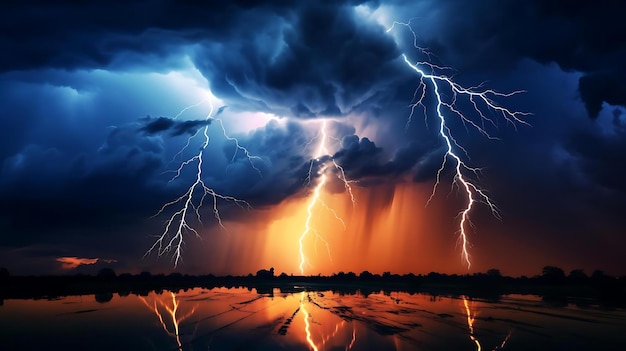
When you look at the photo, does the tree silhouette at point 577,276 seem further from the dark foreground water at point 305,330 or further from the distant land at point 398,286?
the dark foreground water at point 305,330

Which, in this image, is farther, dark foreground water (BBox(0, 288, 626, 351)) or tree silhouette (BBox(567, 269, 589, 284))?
tree silhouette (BBox(567, 269, 589, 284))

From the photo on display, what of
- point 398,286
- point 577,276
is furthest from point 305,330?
point 577,276

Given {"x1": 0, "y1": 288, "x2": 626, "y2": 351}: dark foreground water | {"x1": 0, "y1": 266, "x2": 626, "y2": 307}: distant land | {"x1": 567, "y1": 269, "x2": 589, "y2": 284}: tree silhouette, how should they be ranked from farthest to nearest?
{"x1": 567, "y1": 269, "x2": 589, "y2": 284}: tree silhouette < {"x1": 0, "y1": 266, "x2": 626, "y2": 307}: distant land < {"x1": 0, "y1": 288, "x2": 626, "y2": 351}: dark foreground water

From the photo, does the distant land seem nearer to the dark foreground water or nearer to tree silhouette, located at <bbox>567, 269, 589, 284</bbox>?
tree silhouette, located at <bbox>567, 269, 589, 284</bbox>

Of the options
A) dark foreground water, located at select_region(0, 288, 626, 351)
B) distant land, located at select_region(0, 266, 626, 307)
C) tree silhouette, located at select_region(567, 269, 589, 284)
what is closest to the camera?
dark foreground water, located at select_region(0, 288, 626, 351)

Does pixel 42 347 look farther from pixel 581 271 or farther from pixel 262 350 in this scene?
pixel 581 271

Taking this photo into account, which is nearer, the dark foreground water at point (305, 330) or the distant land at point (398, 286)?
the dark foreground water at point (305, 330)

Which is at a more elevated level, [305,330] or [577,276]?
[577,276]

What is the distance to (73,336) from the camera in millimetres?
20719

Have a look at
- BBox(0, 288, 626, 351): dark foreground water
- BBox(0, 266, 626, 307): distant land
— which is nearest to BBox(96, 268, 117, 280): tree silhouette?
BBox(0, 266, 626, 307): distant land

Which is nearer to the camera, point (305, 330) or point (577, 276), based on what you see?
point (305, 330)

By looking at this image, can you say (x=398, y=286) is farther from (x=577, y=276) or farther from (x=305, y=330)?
(x=305, y=330)

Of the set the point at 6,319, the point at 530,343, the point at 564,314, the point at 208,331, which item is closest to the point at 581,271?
the point at 564,314

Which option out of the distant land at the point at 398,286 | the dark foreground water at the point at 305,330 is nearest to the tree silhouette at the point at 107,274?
the distant land at the point at 398,286
